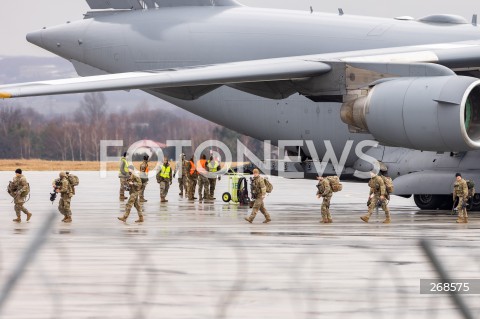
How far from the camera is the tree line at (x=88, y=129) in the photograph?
133ft

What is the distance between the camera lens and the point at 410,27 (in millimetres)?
23344

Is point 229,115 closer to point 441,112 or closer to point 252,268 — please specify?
point 441,112

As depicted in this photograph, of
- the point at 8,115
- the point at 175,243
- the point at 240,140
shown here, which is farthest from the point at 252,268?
the point at 8,115

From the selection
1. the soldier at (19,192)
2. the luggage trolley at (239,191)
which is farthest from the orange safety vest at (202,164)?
the soldier at (19,192)

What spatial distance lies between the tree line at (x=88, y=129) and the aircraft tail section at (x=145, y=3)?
971cm

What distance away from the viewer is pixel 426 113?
62.3 feet

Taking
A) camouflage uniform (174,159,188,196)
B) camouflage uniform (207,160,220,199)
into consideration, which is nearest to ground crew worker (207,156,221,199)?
camouflage uniform (207,160,220,199)

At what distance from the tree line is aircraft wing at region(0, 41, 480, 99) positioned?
15886mm

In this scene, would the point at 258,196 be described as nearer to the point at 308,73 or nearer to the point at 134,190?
the point at 134,190

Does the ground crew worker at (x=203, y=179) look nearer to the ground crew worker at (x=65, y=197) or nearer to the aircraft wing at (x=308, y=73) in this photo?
the aircraft wing at (x=308, y=73)

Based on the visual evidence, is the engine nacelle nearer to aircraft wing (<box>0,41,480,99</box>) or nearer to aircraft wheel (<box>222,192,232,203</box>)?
aircraft wing (<box>0,41,480,99</box>)

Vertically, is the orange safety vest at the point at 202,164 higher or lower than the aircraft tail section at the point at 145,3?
lower

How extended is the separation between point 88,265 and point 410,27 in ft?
40.0

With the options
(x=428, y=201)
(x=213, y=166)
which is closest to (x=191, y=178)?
(x=213, y=166)
